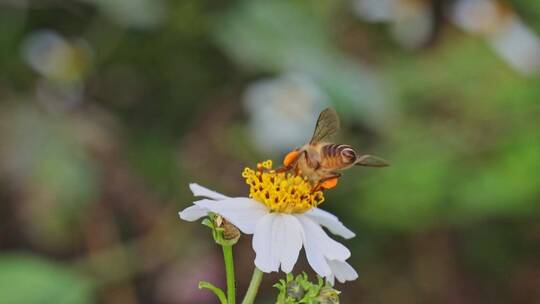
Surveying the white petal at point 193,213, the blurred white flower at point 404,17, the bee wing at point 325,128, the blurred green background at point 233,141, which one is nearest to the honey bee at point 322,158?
the bee wing at point 325,128

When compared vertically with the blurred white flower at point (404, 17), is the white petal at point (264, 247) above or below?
below

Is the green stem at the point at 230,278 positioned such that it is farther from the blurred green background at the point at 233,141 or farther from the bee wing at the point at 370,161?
the blurred green background at the point at 233,141

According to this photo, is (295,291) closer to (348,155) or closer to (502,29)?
(348,155)

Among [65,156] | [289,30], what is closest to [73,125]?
[65,156]

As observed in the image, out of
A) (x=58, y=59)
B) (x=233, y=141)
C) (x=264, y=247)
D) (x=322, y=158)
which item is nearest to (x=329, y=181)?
(x=322, y=158)

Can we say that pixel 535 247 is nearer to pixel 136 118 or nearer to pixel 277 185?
pixel 136 118
